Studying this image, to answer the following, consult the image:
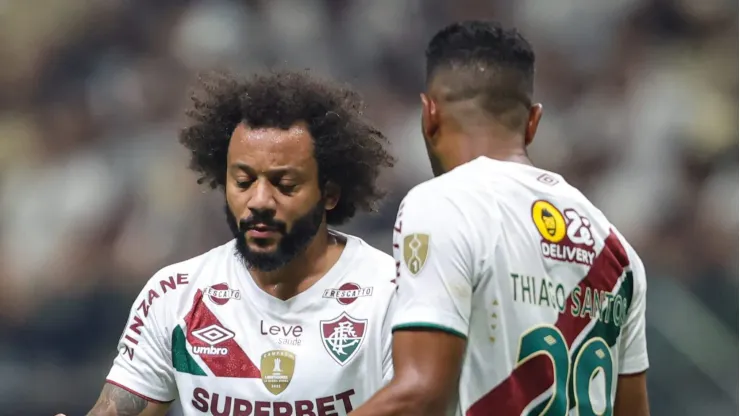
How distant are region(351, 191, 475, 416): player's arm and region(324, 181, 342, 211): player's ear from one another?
3.42 ft

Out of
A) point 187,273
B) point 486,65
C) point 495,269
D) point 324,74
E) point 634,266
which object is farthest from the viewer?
point 324,74

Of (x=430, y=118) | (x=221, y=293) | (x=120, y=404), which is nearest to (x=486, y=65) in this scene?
(x=430, y=118)

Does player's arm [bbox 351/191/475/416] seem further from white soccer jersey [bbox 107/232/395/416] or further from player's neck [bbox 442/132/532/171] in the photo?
white soccer jersey [bbox 107/232/395/416]

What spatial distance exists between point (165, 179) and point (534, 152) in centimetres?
202

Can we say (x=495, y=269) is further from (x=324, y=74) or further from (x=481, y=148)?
(x=324, y=74)

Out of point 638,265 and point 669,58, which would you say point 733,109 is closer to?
point 669,58

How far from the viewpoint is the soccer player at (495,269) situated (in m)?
2.01

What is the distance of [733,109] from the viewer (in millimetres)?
5449

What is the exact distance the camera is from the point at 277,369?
2.84 metres

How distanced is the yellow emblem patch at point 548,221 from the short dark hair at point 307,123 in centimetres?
102

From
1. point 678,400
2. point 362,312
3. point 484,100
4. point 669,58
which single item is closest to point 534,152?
point 669,58

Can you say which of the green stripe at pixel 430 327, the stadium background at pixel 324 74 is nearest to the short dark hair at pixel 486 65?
the green stripe at pixel 430 327

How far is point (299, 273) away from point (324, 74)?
8.39 feet

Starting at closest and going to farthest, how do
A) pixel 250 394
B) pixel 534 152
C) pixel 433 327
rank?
pixel 433 327, pixel 250 394, pixel 534 152
